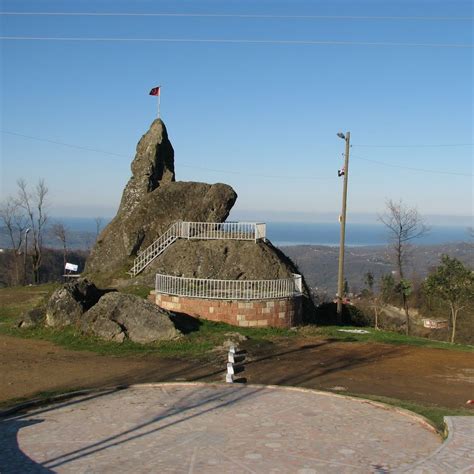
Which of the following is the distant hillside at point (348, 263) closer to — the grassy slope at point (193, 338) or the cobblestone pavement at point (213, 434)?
the grassy slope at point (193, 338)

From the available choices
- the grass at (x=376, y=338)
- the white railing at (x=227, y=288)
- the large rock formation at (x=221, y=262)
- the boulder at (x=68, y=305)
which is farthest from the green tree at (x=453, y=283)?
the boulder at (x=68, y=305)

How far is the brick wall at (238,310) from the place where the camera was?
20750mm

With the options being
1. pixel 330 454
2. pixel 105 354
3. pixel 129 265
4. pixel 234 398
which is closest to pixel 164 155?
pixel 129 265

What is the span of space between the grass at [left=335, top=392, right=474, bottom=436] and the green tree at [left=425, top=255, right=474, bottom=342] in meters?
12.5

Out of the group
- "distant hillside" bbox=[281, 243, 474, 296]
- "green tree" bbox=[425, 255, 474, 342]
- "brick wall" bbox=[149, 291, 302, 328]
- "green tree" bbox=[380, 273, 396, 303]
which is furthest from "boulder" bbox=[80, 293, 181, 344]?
"distant hillside" bbox=[281, 243, 474, 296]

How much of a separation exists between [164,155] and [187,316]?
48.5 ft

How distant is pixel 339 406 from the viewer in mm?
11477

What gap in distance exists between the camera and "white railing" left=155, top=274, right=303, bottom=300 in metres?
21.1

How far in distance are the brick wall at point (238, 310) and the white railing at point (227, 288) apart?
180 millimetres

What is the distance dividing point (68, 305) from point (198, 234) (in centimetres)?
771

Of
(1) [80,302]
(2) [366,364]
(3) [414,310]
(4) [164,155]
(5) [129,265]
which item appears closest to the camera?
(2) [366,364]

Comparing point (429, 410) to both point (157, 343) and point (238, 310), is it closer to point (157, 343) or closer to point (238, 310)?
point (157, 343)

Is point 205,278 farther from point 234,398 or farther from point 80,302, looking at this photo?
point 234,398

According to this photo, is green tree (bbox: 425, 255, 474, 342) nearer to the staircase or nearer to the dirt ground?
A: the dirt ground
